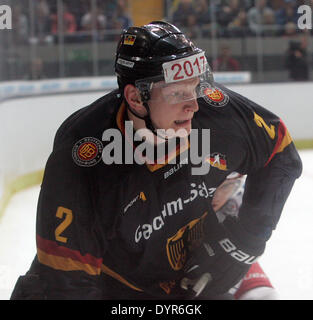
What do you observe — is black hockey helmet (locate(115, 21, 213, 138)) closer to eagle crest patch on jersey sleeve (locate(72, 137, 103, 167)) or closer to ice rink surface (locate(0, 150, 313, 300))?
eagle crest patch on jersey sleeve (locate(72, 137, 103, 167))

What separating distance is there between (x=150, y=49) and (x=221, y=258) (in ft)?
2.13

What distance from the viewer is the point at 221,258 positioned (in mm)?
1581

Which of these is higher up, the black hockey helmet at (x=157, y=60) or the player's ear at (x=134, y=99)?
the black hockey helmet at (x=157, y=60)

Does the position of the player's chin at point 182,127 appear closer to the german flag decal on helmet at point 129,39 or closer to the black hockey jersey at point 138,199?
the black hockey jersey at point 138,199

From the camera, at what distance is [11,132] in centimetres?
276

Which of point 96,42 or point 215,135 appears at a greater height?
point 96,42

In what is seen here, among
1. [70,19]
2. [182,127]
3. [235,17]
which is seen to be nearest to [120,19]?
[70,19]

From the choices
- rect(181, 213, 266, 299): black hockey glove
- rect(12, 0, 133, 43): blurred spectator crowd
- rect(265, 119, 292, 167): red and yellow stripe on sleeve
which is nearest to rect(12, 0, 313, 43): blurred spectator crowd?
rect(12, 0, 133, 43): blurred spectator crowd

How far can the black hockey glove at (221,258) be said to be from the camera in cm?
154

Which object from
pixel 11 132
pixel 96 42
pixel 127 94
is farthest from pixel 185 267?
pixel 11 132

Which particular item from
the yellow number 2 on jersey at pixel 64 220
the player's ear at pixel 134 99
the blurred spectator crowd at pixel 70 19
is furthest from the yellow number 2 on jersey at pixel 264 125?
the blurred spectator crowd at pixel 70 19

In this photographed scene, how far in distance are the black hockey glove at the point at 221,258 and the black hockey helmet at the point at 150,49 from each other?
52cm
